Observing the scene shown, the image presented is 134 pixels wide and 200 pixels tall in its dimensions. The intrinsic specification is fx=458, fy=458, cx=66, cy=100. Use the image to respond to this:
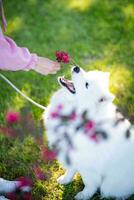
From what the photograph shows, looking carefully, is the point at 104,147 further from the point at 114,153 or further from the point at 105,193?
the point at 105,193

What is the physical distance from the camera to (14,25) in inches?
201

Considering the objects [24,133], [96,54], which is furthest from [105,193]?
[96,54]

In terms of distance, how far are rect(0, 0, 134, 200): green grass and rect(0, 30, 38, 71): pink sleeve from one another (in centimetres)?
105

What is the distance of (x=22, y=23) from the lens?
5.14 m

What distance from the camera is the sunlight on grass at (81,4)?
5284 millimetres

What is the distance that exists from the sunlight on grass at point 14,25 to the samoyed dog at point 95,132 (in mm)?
2076

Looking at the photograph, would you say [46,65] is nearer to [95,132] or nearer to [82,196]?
[95,132]

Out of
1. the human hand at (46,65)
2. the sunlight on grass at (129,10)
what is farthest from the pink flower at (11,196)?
the sunlight on grass at (129,10)

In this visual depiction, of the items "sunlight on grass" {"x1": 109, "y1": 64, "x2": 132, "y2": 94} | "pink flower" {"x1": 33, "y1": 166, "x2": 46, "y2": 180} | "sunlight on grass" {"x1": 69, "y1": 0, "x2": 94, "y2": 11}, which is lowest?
"pink flower" {"x1": 33, "y1": 166, "x2": 46, "y2": 180}

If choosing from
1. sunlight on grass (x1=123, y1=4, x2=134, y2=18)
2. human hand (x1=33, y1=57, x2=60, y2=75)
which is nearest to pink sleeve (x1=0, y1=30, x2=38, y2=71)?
human hand (x1=33, y1=57, x2=60, y2=75)

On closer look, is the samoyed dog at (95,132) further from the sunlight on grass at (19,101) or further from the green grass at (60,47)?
the sunlight on grass at (19,101)

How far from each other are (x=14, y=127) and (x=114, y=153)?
133 centimetres

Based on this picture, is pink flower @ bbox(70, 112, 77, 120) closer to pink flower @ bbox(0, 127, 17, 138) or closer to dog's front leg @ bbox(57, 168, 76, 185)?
dog's front leg @ bbox(57, 168, 76, 185)

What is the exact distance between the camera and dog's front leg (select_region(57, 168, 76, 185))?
3451mm
